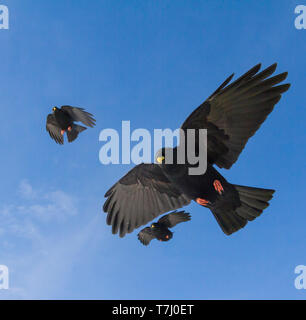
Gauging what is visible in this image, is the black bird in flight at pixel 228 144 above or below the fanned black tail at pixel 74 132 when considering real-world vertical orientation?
below

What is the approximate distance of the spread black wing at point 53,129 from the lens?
1221 centimetres

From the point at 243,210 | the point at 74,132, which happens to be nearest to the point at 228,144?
the point at 243,210

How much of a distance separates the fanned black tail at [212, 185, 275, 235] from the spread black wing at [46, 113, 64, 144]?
7.36 meters

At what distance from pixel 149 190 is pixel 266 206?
2.80 m

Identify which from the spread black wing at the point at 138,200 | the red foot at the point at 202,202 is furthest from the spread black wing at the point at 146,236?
the red foot at the point at 202,202

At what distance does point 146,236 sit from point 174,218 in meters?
1.74

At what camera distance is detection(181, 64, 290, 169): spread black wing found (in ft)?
18.6

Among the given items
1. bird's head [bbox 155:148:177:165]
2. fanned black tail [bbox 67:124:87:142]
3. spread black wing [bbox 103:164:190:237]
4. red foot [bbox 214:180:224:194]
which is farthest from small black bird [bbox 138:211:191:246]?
bird's head [bbox 155:148:177:165]

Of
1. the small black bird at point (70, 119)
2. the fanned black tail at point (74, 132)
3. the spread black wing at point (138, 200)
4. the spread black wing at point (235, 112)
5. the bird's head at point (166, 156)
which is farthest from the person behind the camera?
the fanned black tail at point (74, 132)

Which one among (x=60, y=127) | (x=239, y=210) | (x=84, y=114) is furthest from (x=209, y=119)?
(x=60, y=127)

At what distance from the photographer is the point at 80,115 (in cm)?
1121

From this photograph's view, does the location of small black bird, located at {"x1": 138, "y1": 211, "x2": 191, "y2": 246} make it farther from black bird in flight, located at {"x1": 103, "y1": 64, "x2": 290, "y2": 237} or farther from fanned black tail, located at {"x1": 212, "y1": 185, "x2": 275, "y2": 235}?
fanned black tail, located at {"x1": 212, "y1": 185, "x2": 275, "y2": 235}

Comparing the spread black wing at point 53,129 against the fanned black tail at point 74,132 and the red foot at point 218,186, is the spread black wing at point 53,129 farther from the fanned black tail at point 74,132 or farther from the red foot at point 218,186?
the red foot at point 218,186

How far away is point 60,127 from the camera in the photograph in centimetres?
1180
